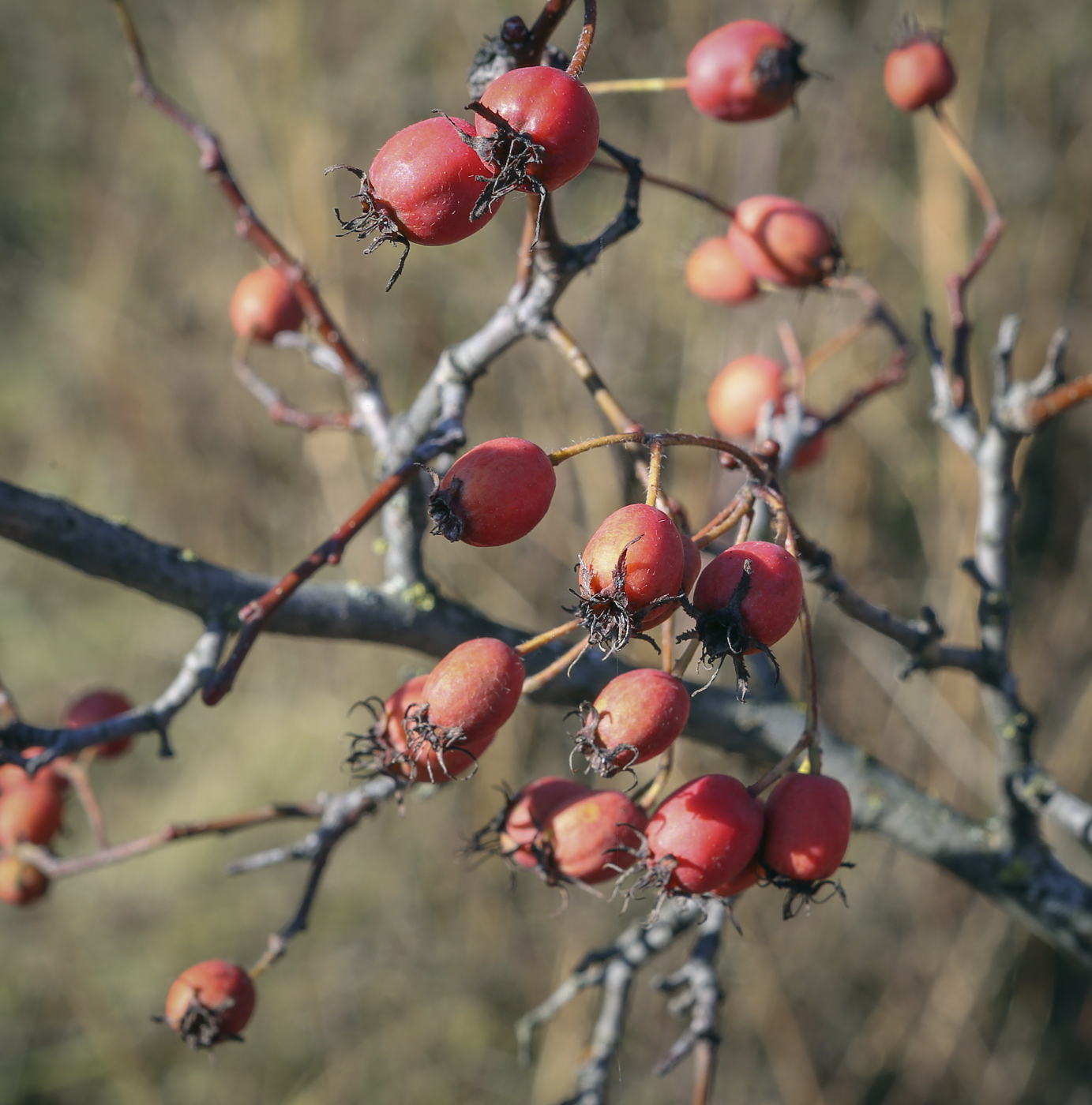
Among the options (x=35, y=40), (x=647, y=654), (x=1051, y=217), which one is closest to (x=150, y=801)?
(x=647, y=654)

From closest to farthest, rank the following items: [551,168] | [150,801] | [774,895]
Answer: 1. [551,168]
2. [774,895]
3. [150,801]

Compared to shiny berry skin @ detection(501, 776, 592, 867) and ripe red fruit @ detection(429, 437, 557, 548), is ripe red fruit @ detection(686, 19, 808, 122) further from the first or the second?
shiny berry skin @ detection(501, 776, 592, 867)

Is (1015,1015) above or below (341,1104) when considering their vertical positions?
below

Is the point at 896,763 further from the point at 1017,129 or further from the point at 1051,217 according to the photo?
the point at 1017,129

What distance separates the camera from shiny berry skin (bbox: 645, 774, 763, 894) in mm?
832

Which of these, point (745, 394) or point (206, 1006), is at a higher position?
point (745, 394)

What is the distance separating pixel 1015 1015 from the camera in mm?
3764

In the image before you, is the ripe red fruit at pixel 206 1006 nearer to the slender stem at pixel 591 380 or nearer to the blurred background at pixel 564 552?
the slender stem at pixel 591 380

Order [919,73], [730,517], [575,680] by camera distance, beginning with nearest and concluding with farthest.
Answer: [730,517] → [575,680] → [919,73]

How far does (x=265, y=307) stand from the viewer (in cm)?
175

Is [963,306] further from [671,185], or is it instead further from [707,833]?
[707,833]

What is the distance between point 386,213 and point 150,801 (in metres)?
5.24

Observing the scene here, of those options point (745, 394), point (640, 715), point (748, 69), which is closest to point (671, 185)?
point (748, 69)

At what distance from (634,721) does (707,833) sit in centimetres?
13
